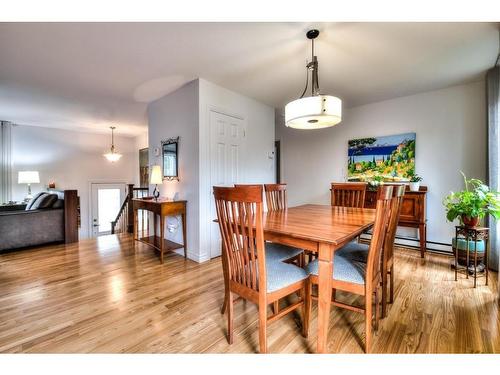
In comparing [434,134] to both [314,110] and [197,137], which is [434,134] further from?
[197,137]

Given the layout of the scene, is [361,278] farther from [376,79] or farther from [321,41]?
[376,79]

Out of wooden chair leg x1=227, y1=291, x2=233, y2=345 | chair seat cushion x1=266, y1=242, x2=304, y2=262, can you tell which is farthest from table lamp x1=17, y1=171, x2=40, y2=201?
wooden chair leg x1=227, y1=291, x2=233, y2=345

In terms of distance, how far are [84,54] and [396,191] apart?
10.3 feet

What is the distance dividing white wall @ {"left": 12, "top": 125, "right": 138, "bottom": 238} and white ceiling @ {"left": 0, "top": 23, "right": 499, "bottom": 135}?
1.88 m

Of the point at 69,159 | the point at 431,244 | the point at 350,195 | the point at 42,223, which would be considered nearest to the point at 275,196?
the point at 350,195

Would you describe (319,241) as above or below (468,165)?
below

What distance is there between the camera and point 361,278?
1.43 metres

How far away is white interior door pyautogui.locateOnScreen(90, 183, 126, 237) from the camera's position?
6160 mm

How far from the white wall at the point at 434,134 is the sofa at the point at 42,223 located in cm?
445

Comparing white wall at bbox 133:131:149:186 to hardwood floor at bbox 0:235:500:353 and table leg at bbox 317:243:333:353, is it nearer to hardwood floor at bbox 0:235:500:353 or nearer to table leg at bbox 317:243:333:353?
hardwood floor at bbox 0:235:500:353

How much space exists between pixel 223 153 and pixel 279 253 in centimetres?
188

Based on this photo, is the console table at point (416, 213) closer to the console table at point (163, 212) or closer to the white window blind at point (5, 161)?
the console table at point (163, 212)
